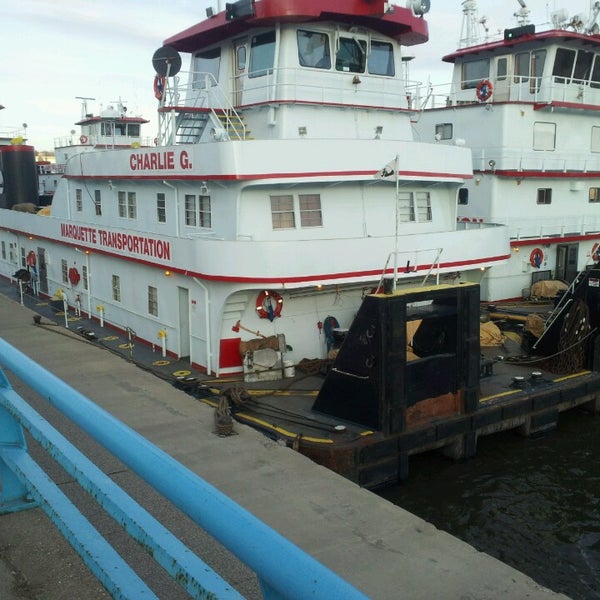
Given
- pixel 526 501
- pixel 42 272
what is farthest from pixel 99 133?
pixel 526 501

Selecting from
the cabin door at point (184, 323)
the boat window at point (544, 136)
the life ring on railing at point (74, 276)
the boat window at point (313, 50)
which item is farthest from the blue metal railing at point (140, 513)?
the boat window at point (544, 136)

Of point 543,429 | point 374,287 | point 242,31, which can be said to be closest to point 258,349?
point 374,287

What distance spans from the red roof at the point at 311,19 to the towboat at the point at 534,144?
588cm

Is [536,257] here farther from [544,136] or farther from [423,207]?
[423,207]

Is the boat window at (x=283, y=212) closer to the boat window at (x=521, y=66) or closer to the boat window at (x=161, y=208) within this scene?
the boat window at (x=161, y=208)

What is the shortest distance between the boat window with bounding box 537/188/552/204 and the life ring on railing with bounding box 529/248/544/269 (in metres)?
1.78

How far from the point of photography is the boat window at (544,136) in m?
22.6

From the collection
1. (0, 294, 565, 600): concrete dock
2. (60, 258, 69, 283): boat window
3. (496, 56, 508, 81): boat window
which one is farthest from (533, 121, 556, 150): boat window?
(0, 294, 565, 600): concrete dock

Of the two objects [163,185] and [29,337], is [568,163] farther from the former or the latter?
[29,337]

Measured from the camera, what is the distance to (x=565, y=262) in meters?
23.3

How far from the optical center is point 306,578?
51.9 inches

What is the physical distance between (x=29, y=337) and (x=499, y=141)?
16.4 metres

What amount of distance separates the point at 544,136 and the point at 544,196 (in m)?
2.09

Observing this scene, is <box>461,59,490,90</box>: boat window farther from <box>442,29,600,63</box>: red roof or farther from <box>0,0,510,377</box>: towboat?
<box>0,0,510,377</box>: towboat
